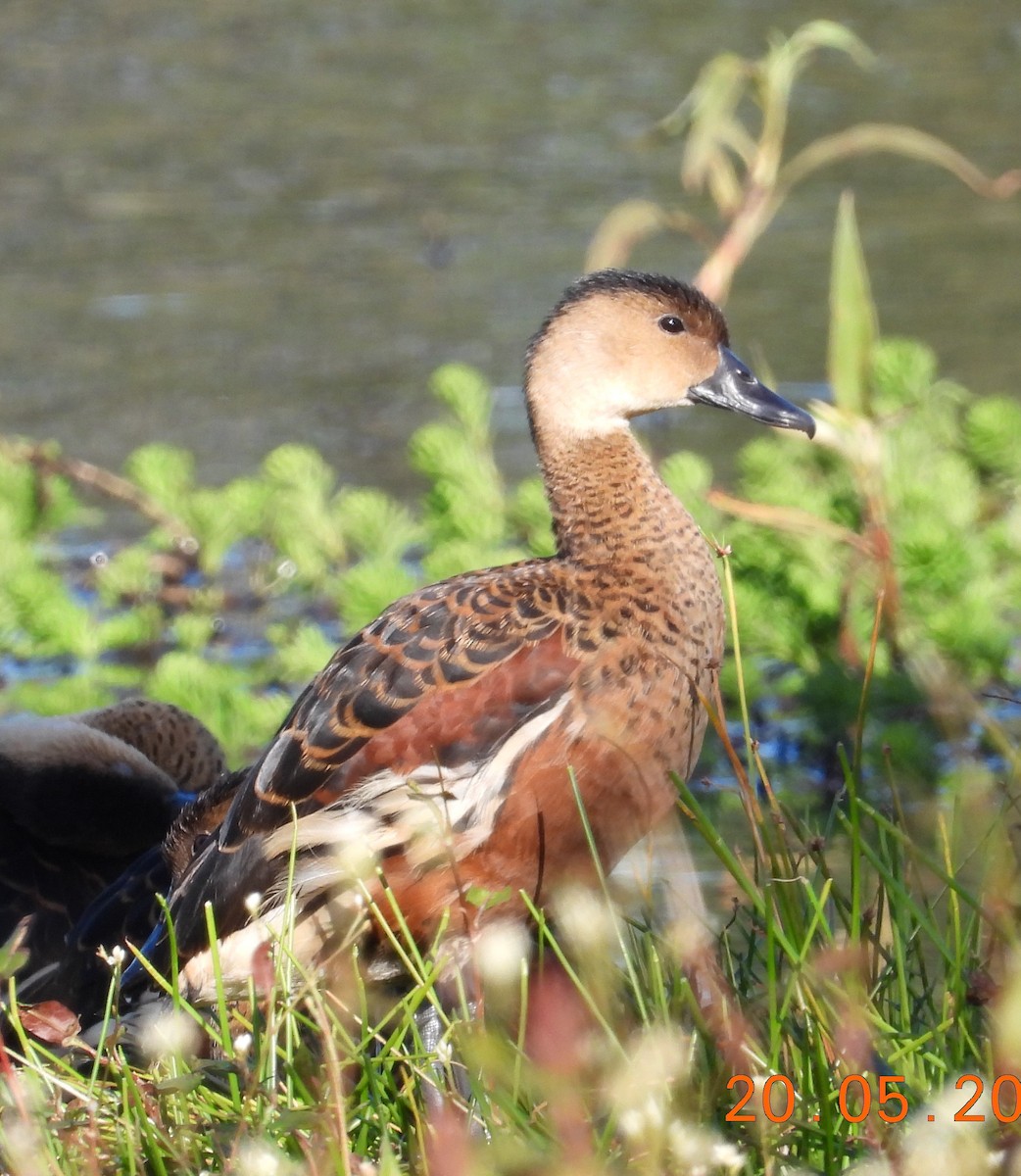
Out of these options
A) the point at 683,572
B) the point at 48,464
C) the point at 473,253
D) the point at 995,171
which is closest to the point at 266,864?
the point at 683,572

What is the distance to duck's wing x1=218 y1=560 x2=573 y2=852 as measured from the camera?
3.27 meters

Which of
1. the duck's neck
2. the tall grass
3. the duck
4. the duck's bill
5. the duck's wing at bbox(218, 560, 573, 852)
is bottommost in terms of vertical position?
the duck

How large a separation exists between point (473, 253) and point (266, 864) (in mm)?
7496

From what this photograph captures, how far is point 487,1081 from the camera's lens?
270 cm

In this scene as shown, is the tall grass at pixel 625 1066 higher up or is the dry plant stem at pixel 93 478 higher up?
the tall grass at pixel 625 1066

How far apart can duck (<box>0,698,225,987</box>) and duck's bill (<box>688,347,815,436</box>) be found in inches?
54.0

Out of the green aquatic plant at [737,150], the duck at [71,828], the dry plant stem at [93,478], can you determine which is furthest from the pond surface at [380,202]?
the duck at [71,828]

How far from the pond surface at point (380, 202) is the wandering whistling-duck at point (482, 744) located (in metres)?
3.08

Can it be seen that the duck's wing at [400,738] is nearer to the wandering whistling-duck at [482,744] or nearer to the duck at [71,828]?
the wandering whistling-duck at [482,744]

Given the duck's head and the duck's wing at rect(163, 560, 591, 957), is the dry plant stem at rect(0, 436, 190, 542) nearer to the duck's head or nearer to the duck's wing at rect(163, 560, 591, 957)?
the duck's head

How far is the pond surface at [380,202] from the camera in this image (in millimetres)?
8930

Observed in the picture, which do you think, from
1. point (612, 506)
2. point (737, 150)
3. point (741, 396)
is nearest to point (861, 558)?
point (737, 150)

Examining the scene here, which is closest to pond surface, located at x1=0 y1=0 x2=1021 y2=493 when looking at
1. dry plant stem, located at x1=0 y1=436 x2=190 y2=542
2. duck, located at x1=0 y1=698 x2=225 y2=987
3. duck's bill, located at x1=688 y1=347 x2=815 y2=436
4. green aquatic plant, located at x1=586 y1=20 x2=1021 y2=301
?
green aquatic plant, located at x1=586 y1=20 x2=1021 y2=301

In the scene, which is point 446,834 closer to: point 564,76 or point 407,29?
point 564,76
